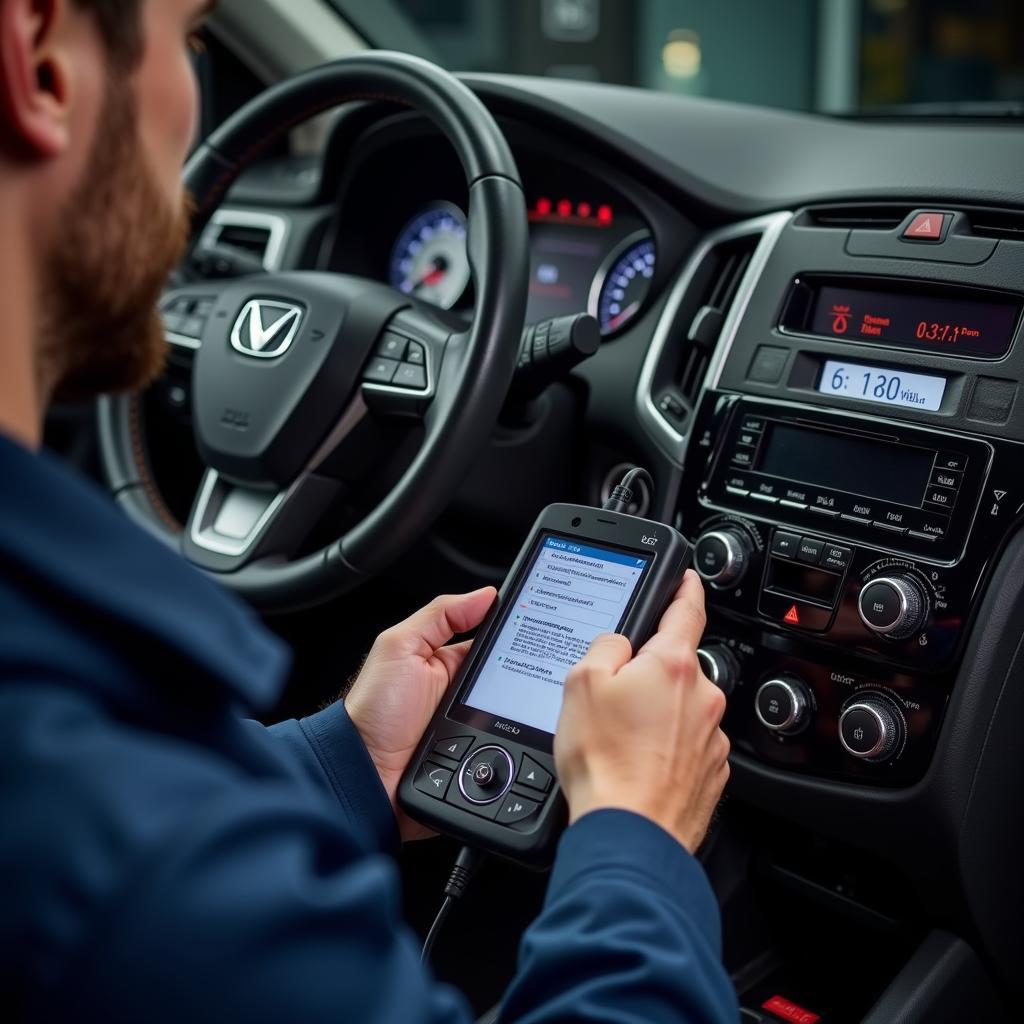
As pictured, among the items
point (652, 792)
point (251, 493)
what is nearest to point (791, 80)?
point (251, 493)

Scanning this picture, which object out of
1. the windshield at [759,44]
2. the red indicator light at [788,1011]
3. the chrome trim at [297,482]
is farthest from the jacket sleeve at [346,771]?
the windshield at [759,44]

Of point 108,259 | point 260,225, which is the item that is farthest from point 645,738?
point 260,225

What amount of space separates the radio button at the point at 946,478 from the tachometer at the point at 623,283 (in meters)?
0.42

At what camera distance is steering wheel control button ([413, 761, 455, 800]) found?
874 mm

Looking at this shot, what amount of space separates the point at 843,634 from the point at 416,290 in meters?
0.73

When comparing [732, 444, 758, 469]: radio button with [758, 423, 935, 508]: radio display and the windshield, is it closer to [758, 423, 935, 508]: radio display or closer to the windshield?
[758, 423, 935, 508]: radio display

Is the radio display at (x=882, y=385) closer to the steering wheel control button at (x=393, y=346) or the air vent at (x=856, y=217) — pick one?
the air vent at (x=856, y=217)

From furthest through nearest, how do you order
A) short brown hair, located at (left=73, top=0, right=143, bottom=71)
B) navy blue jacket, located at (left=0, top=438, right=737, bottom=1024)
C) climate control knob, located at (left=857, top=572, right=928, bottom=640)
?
1. climate control knob, located at (left=857, top=572, right=928, bottom=640)
2. short brown hair, located at (left=73, top=0, right=143, bottom=71)
3. navy blue jacket, located at (left=0, top=438, right=737, bottom=1024)

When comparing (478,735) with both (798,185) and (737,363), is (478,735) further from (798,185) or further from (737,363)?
(798,185)

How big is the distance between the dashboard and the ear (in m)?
0.71

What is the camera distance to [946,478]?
99cm

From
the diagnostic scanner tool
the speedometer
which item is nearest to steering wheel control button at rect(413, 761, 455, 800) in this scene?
the diagnostic scanner tool

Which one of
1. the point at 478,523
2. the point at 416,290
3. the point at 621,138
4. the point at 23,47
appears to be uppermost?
the point at 23,47

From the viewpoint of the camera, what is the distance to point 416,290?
1.52m
